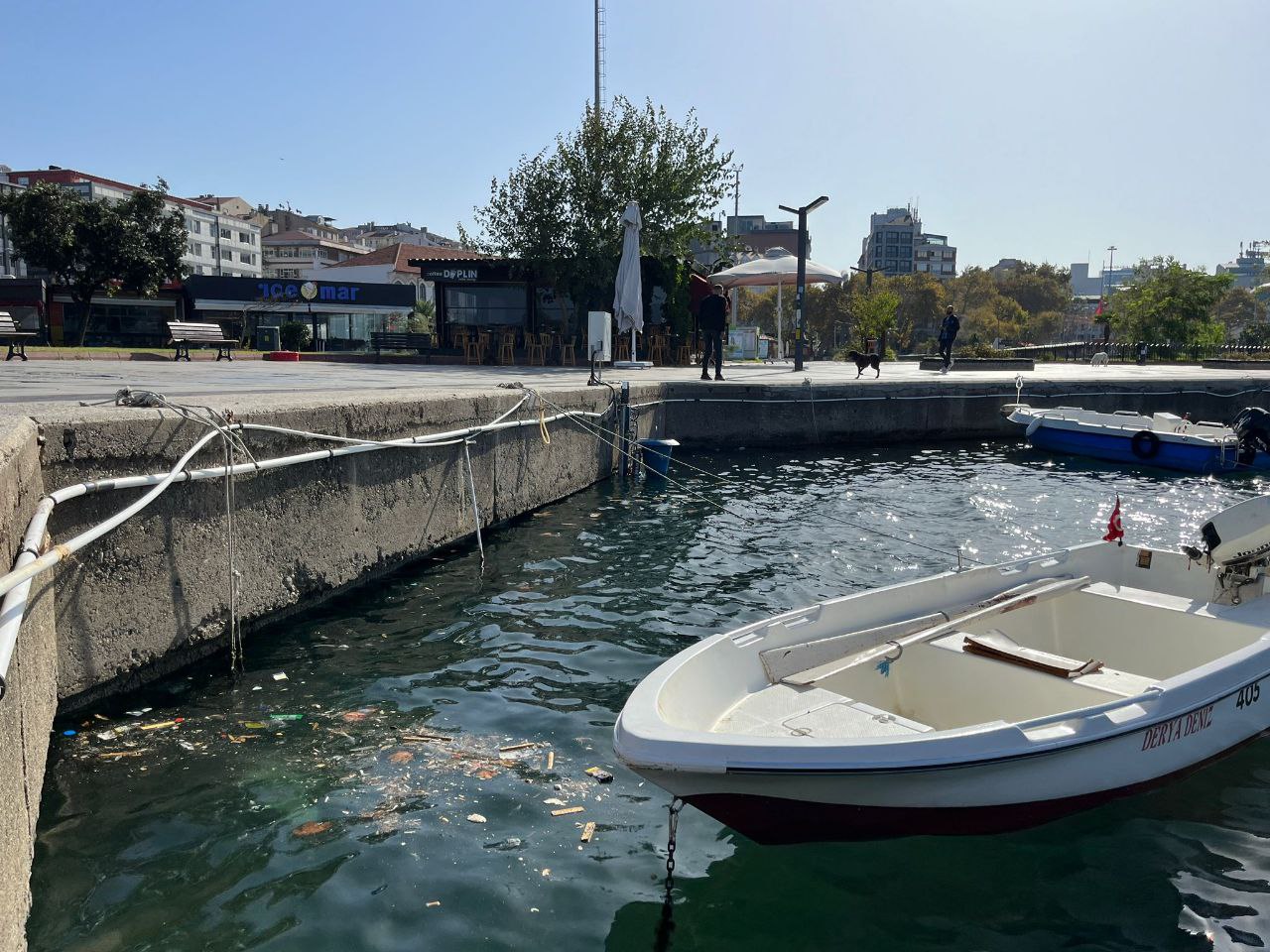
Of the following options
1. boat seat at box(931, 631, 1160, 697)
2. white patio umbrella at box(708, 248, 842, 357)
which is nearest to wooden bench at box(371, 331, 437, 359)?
white patio umbrella at box(708, 248, 842, 357)

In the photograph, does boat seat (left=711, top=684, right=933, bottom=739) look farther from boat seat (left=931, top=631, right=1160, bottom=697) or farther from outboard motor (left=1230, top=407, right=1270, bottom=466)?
outboard motor (left=1230, top=407, right=1270, bottom=466)

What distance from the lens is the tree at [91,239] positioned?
37781 mm

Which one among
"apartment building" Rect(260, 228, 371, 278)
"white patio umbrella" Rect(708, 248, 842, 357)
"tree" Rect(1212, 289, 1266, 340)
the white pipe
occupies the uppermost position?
"apartment building" Rect(260, 228, 371, 278)

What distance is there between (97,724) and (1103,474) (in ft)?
54.1

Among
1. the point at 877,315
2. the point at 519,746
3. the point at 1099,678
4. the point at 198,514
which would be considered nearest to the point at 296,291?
the point at 877,315

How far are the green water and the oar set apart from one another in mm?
867

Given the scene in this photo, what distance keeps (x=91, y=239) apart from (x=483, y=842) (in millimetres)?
41836

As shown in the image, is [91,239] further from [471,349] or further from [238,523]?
[238,523]

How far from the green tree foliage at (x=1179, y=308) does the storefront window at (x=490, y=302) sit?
33750 mm

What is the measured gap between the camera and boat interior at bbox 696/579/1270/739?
445 centimetres

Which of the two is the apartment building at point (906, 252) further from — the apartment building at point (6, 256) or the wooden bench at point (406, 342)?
the wooden bench at point (406, 342)

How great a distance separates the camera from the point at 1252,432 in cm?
1636

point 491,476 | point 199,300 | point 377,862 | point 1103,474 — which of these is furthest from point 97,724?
point 199,300

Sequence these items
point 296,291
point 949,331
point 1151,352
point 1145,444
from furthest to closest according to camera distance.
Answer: point 1151,352, point 296,291, point 949,331, point 1145,444
